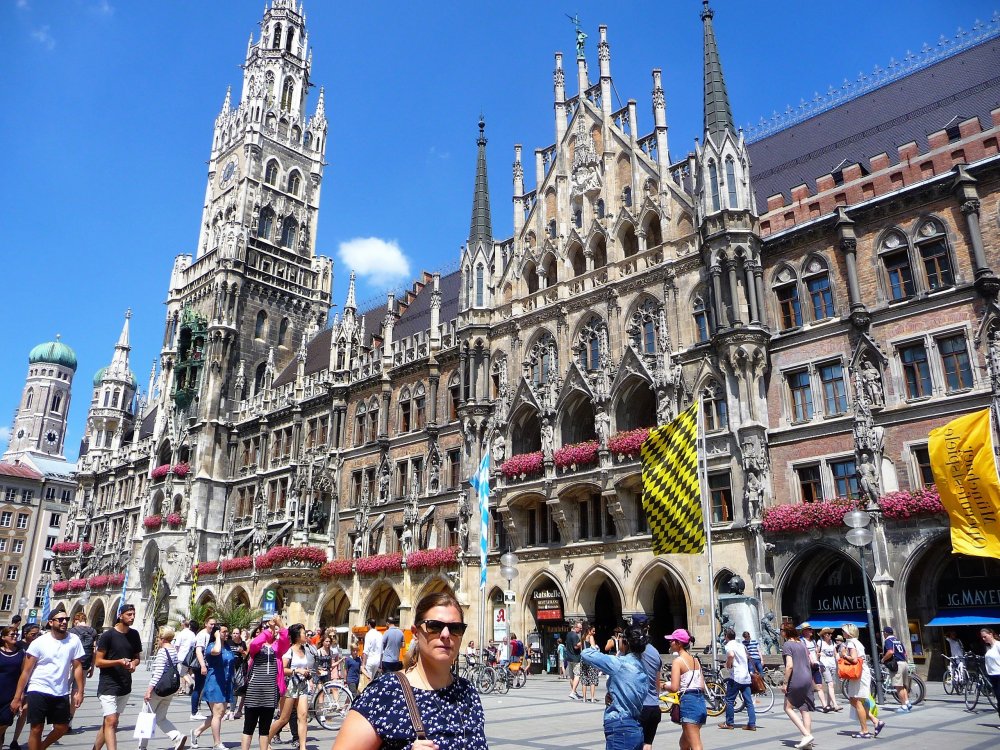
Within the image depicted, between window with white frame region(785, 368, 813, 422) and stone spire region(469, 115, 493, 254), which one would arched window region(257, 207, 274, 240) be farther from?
window with white frame region(785, 368, 813, 422)

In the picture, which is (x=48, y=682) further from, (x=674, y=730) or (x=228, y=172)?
(x=228, y=172)

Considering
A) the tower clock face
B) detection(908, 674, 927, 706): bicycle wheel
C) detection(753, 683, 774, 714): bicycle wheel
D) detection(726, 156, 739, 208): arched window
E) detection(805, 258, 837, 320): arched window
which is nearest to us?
detection(753, 683, 774, 714): bicycle wheel

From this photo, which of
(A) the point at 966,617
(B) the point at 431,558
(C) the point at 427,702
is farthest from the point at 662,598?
(C) the point at 427,702

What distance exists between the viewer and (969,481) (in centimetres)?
2103

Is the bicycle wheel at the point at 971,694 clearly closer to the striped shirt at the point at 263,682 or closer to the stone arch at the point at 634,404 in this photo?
the striped shirt at the point at 263,682

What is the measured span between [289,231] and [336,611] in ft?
108

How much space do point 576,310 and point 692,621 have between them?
530 inches

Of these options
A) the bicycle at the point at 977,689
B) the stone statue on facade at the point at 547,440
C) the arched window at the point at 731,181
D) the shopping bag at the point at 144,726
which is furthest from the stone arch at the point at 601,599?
the shopping bag at the point at 144,726

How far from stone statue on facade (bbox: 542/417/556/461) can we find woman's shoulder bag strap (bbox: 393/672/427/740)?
27886mm

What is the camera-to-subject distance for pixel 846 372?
2564 centimetres

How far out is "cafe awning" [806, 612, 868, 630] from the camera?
23781 mm

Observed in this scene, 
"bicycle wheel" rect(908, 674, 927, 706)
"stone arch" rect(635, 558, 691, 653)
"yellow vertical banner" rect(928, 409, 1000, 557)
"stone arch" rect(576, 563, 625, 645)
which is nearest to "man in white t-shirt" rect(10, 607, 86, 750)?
"bicycle wheel" rect(908, 674, 927, 706)

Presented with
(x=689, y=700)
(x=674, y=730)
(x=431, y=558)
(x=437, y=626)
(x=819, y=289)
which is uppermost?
(x=819, y=289)

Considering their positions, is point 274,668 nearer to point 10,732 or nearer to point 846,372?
point 10,732
